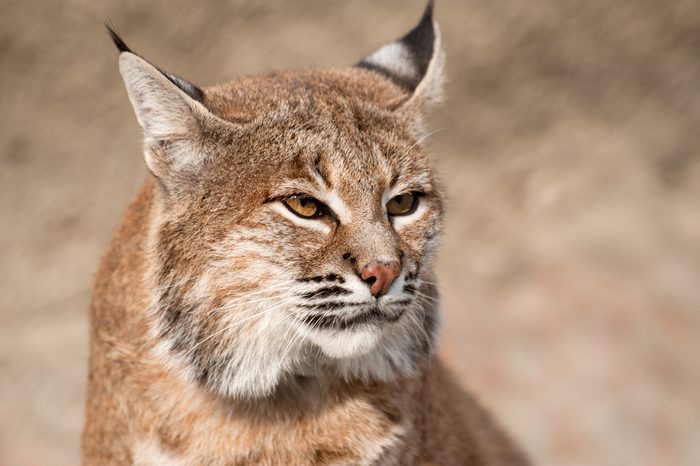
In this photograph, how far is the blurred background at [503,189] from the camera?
242 inches

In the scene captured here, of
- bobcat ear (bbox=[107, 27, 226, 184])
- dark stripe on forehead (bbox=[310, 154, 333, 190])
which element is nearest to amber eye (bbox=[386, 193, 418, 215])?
dark stripe on forehead (bbox=[310, 154, 333, 190])

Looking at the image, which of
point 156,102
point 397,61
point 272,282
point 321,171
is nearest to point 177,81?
point 156,102

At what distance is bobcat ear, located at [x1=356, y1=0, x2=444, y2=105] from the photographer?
12.8ft

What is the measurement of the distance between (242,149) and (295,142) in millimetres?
192

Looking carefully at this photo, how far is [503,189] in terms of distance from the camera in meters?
7.04

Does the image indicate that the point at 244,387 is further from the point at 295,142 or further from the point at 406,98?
the point at 406,98

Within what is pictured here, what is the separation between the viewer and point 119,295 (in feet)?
12.3

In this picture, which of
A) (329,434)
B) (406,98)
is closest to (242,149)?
(406,98)

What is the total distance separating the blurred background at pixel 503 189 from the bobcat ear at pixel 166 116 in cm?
277

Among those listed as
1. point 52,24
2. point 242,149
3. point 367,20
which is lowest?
point 242,149

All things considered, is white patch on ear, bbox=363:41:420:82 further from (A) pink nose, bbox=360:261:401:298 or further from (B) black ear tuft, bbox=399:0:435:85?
(A) pink nose, bbox=360:261:401:298

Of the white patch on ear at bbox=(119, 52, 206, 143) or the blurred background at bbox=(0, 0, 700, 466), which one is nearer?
the white patch on ear at bbox=(119, 52, 206, 143)

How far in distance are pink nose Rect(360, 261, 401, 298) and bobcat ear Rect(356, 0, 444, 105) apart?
0.96 metres

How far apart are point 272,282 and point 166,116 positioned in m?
0.69
